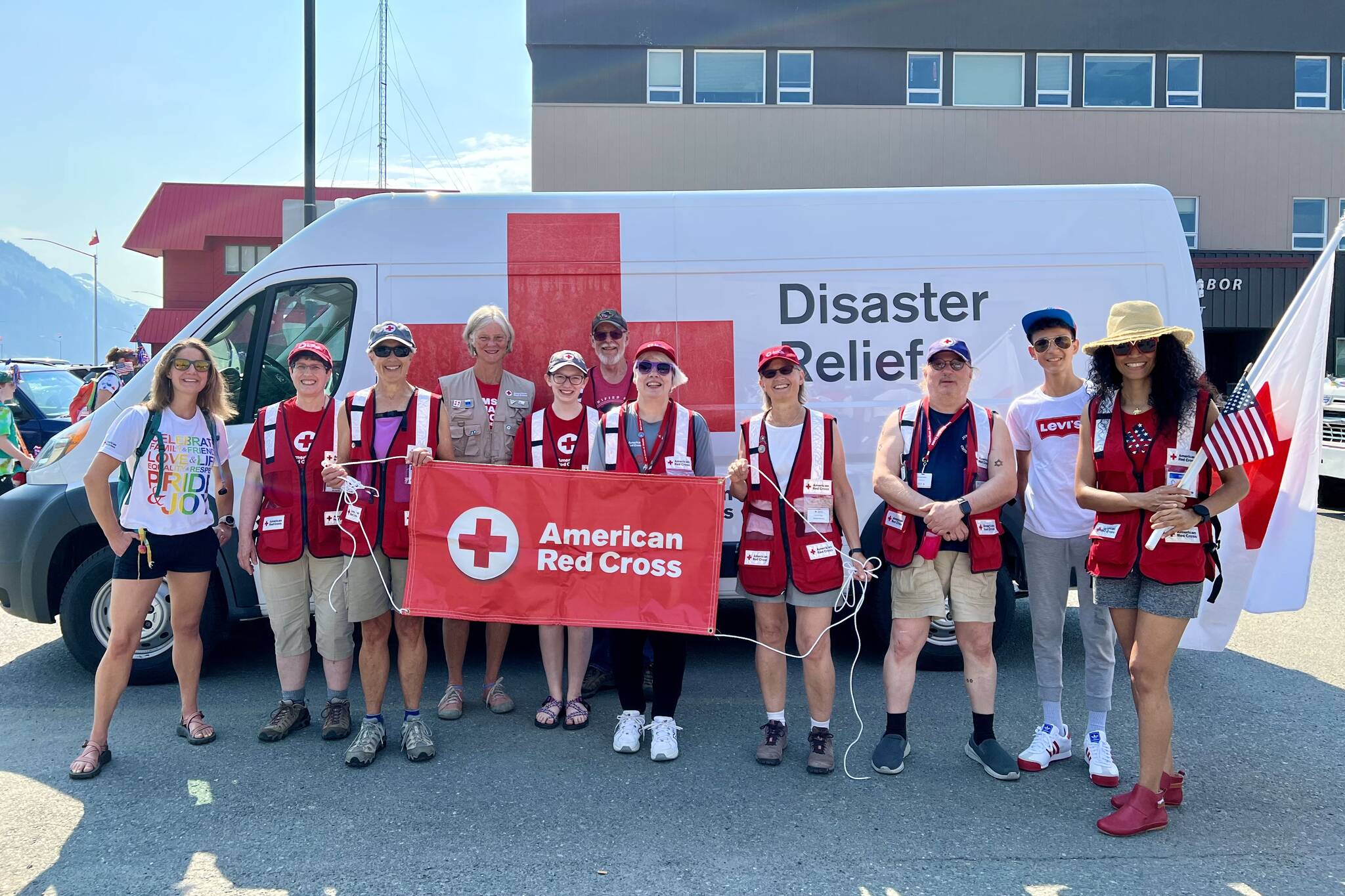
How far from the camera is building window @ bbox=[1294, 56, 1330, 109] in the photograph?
2075 cm

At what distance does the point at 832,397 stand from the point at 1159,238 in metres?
1.99

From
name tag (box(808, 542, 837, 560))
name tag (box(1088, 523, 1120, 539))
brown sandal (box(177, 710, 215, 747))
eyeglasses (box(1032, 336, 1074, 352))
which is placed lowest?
brown sandal (box(177, 710, 215, 747))

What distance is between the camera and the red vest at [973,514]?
3.89 m

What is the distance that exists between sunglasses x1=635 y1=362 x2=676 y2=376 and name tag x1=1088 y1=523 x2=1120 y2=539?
1824 mm

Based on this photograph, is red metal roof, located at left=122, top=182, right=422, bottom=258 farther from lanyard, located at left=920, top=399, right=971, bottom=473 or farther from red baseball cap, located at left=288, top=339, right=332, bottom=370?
lanyard, located at left=920, top=399, right=971, bottom=473

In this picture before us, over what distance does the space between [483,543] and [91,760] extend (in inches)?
72.5

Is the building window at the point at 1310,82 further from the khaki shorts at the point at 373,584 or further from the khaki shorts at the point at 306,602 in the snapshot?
the khaki shorts at the point at 306,602

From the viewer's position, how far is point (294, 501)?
415 cm

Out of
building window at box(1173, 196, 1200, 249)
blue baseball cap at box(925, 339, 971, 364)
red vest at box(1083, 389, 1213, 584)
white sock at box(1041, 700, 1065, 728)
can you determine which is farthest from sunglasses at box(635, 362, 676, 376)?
building window at box(1173, 196, 1200, 249)

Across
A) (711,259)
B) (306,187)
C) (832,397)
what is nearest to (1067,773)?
(832,397)

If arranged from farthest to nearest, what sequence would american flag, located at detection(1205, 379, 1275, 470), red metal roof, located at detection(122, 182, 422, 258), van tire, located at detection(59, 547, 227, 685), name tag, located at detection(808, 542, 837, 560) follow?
1. red metal roof, located at detection(122, 182, 422, 258)
2. van tire, located at detection(59, 547, 227, 685)
3. name tag, located at detection(808, 542, 837, 560)
4. american flag, located at detection(1205, 379, 1275, 470)

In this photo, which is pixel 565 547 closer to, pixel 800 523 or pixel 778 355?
pixel 800 523

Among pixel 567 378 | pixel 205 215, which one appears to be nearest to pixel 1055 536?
pixel 567 378

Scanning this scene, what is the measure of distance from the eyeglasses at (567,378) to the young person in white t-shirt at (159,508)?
60.5 inches
